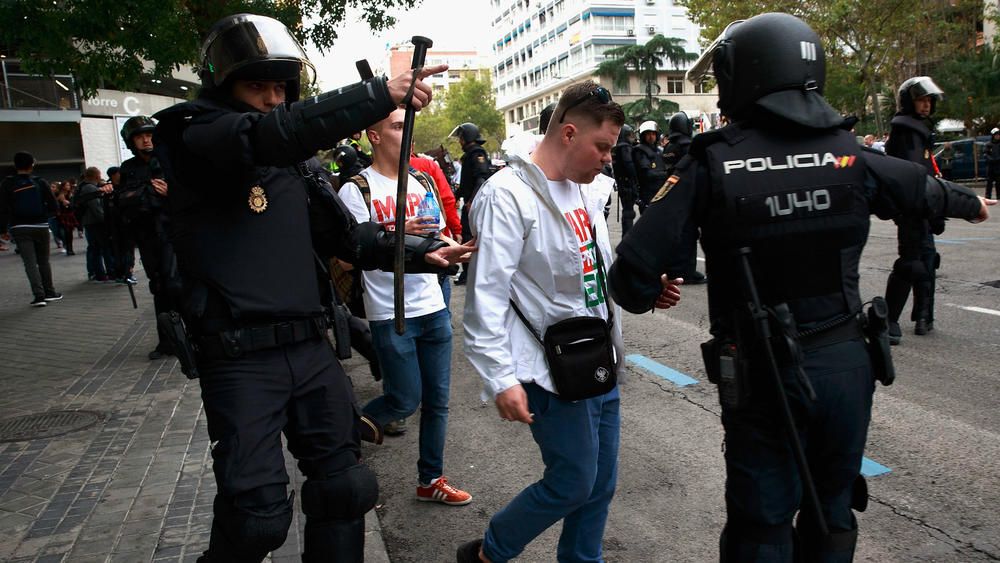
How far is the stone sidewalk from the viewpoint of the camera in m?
3.49

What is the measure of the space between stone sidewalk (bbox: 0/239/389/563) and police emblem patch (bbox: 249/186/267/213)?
1605 mm

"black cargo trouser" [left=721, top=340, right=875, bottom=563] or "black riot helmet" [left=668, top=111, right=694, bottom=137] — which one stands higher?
"black riot helmet" [left=668, top=111, right=694, bottom=137]

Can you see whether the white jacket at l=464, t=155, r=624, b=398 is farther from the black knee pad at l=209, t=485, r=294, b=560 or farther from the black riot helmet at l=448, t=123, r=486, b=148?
the black riot helmet at l=448, t=123, r=486, b=148

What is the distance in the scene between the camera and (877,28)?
26547 millimetres

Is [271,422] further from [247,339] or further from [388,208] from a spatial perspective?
[388,208]

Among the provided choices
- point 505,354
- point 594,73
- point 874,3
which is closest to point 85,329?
point 505,354

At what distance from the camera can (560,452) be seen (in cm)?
264

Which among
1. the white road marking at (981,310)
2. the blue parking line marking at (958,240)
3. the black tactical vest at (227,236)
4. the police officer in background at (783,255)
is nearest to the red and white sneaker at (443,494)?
the black tactical vest at (227,236)

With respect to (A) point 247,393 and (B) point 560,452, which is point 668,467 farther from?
(A) point 247,393

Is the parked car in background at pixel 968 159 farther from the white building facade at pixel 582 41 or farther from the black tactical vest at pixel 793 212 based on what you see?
the white building facade at pixel 582 41

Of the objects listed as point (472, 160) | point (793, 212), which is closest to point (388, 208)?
point (793, 212)

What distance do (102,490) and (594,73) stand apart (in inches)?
2740

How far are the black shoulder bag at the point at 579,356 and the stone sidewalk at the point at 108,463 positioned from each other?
1358 mm

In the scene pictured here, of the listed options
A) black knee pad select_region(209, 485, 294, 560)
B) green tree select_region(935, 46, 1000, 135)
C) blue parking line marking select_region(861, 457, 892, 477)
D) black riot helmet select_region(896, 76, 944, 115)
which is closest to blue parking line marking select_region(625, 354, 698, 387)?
blue parking line marking select_region(861, 457, 892, 477)
